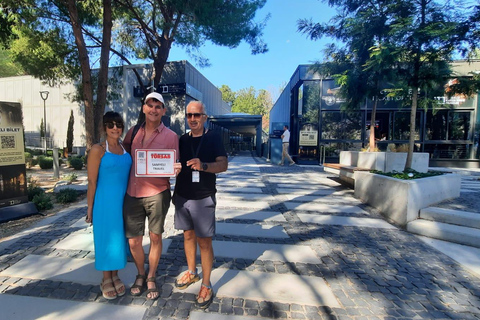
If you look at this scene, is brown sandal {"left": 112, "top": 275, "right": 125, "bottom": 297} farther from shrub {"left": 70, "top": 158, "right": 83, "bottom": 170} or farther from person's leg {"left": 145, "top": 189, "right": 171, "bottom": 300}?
shrub {"left": 70, "top": 158, "right": 83, "bottom": 170}

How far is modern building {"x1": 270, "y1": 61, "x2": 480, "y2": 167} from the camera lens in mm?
14289

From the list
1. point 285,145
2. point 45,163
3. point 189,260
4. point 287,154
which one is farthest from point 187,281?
point 45,163

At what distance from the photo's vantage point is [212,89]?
25.8m

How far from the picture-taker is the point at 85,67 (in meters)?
7.87

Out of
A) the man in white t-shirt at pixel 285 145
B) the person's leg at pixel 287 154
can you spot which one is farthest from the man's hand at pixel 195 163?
the person's leg at pixel 287 154

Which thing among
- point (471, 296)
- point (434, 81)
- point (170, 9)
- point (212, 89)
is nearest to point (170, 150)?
point (471, 296)

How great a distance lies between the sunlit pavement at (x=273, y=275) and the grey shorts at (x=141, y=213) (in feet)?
2.09

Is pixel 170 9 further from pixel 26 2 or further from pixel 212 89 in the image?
pixel 212 89

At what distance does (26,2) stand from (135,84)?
34.1 feet

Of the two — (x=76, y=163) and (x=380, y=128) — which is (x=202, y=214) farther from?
(x=380, y=128)

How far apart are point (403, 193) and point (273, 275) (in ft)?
10.3

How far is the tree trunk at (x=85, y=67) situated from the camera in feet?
24.4

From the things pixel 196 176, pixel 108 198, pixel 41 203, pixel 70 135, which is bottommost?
pixel 41 203

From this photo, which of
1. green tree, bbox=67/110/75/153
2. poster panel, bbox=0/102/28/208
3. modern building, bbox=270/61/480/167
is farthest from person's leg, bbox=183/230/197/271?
green tree, bbox=67/110/75/153
